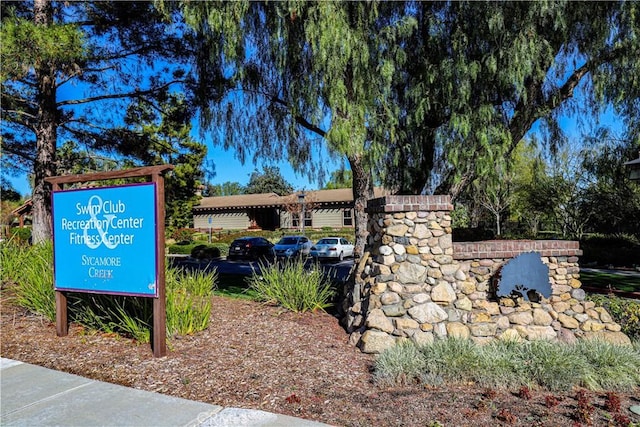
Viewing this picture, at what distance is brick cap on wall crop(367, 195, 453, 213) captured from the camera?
6039mm

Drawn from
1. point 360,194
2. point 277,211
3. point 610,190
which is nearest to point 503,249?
point 360,194

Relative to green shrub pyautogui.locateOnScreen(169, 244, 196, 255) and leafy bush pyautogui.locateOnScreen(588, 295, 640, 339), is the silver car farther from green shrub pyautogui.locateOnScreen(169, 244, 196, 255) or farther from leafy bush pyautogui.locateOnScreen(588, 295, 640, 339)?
leafy bush pyautogui.locateOnScreen(588, 295, 640, 339)

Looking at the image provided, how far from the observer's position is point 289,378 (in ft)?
14.4

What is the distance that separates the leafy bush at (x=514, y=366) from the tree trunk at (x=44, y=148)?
895 centimetres

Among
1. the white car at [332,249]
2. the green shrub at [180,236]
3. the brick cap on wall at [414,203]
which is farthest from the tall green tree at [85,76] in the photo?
the green shrub at [180,236]

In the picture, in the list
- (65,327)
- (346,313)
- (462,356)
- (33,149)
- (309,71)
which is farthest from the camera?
(33,149)

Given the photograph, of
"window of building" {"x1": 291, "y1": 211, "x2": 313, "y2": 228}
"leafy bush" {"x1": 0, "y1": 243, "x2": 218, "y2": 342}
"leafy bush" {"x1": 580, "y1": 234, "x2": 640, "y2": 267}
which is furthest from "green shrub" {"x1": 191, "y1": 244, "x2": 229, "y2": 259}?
"leafy bush" {"x1": 580, "y1": 234, "x2": 640, "y2": 267}

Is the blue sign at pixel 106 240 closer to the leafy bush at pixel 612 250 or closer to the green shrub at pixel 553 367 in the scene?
the green shrub at pixel 553 367

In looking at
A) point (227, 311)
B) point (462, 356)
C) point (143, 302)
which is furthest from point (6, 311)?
point (462, 356)

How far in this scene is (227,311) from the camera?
7.35 meters

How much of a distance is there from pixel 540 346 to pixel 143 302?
4.98 m

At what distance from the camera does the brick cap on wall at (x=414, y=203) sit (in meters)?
6.04

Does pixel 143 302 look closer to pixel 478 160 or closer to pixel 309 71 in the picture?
pixel 309 71

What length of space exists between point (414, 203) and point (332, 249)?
1599cm
